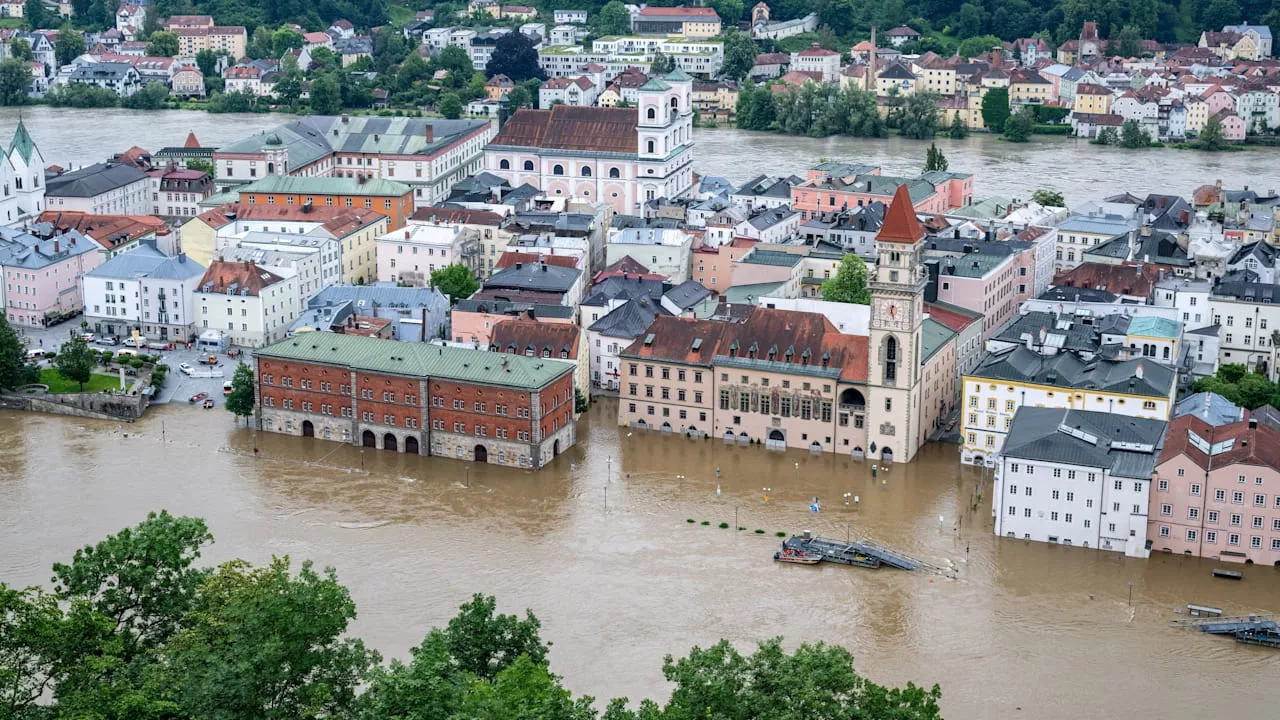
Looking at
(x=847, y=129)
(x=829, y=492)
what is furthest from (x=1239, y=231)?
(x=847, y=129)

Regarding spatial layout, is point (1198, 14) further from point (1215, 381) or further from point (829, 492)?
point (829, 492)

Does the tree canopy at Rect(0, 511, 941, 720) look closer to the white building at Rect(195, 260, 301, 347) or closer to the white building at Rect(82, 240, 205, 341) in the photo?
the white building at Rect(195, 260, 301, 347)

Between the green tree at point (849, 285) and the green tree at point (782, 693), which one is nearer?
the green tree at point (782, 693)

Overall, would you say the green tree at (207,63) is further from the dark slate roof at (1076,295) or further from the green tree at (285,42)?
the dark slate roof at (1076,295)

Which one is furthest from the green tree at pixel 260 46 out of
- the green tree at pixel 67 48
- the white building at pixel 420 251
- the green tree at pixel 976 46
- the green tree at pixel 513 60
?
the white building at pixel 420 251

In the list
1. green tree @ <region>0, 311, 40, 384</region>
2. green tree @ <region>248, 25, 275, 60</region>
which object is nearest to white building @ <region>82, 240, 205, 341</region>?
green tree @ <region>0, 311, 40, 384</region>

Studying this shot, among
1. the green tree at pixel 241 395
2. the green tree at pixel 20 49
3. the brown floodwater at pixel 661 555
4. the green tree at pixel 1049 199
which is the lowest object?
the brown floodwater at pixel 661 555
